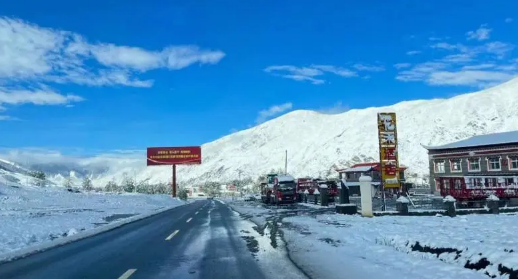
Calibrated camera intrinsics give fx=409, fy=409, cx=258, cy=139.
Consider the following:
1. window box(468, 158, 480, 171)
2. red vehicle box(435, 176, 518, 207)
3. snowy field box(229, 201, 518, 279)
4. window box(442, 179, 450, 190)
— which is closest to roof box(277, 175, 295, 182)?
window box(442, 179, 450, 190)

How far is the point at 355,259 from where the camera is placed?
31.0 ft

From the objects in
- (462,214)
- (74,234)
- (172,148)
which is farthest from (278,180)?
(172,148)

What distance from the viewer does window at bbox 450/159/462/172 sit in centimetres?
6297

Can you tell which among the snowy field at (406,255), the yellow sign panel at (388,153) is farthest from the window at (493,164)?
the snowy field at (406,255)

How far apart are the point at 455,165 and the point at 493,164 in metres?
6.84

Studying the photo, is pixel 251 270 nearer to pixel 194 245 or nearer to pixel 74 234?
pixel 194 245

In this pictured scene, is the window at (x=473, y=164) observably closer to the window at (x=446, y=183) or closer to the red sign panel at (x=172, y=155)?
the window at (x=446, y=183)

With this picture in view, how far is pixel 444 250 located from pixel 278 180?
35669 millimetres

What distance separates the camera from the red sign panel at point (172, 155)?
286 feet

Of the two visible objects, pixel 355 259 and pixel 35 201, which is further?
pixel 35 201

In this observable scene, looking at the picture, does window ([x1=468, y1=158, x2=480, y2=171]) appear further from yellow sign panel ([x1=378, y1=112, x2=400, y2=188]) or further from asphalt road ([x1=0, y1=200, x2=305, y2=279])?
asphalt road ([x1=0, y1=200, x2=305, y2=279])

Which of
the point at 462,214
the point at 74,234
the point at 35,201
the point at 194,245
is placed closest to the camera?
the point at 194,245

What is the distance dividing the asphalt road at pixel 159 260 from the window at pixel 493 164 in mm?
53801

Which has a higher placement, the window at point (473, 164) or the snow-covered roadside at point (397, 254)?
the window at point (473, 164)
